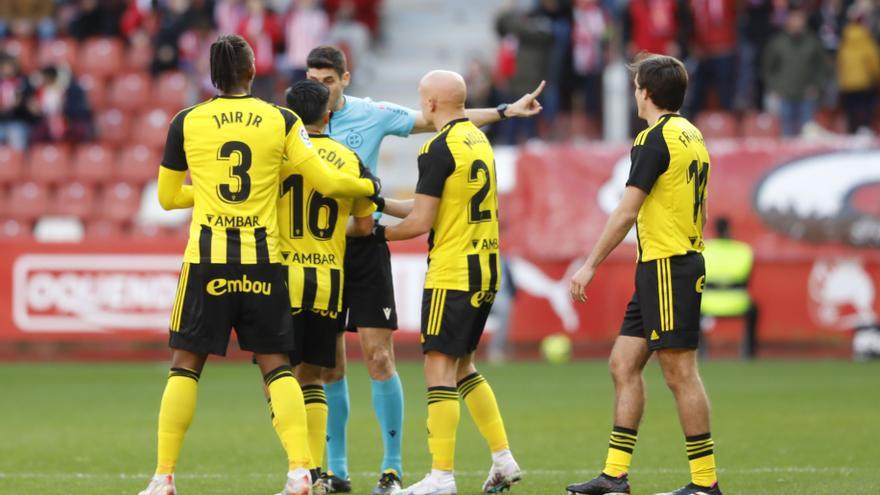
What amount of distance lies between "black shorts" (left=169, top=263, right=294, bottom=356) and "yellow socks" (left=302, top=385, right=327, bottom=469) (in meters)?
0.77

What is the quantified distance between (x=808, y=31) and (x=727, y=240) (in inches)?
178

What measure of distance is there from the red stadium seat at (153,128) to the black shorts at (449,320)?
1645 cm

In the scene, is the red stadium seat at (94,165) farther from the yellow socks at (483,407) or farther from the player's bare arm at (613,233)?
the player's bare arm at (613,233)

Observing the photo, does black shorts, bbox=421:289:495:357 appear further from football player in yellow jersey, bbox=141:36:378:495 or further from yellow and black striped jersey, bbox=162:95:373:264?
yellow and black striped jersey, bbox=162:95:373:264

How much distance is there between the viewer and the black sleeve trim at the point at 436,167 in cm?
838

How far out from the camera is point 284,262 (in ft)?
27.8

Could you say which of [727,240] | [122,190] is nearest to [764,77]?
[727,240]

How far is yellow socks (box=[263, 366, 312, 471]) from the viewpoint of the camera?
7871 mm

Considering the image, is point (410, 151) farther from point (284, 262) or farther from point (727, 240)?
point (284, 262)

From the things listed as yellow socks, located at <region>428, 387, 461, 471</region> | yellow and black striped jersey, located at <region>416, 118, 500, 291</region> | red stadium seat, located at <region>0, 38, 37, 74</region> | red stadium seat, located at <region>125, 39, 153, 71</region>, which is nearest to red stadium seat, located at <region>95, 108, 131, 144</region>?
red stadium seat, located at <region>125, 39, 153, 71</region>

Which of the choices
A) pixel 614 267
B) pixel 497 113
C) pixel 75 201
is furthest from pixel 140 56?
pixel 497 113

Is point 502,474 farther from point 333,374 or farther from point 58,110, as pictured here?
point 58,110

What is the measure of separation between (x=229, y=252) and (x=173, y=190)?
19.7 inches

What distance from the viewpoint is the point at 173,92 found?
24.9 meters
